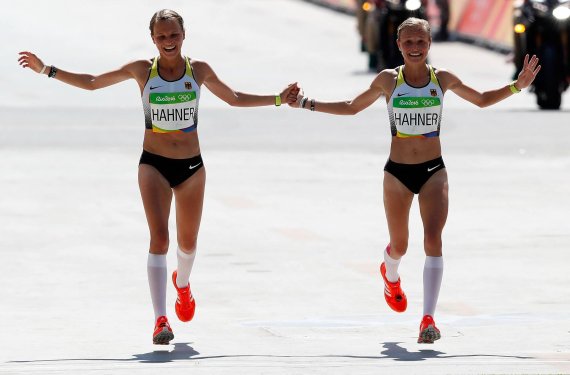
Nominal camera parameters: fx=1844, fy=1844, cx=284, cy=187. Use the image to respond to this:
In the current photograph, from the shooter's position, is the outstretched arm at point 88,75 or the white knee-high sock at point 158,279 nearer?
the white knee-high sock at point 158,279

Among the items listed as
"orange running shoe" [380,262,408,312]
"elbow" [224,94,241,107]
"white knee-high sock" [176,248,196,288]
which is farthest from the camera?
"orange running shoe" [380,262,408,312]

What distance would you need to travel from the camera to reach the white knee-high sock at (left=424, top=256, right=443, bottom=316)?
10.8 meters

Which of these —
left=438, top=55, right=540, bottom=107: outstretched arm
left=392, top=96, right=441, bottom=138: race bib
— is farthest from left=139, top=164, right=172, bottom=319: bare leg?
left=438, top=55, right=540, bottom=107: outstretched arm

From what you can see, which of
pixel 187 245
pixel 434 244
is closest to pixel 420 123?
pixel 434 244

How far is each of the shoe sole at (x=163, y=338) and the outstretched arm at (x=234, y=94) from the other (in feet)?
5.04

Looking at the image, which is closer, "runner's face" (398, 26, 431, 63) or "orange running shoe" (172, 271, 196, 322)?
"runner's face" (398, 26, 431, 63)

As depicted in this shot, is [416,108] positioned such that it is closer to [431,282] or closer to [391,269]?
[431,282]

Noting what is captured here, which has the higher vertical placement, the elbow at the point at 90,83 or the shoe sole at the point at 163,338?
A: the elbow at the point at 90,83

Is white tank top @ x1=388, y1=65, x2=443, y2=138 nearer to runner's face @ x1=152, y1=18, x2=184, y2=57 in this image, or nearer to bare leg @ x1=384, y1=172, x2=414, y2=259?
bare leg @ x1=384, y1=172, x2=414, y2=259

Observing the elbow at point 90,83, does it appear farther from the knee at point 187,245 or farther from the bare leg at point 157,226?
the knee at point 187,245

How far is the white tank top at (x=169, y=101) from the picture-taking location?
1100cm

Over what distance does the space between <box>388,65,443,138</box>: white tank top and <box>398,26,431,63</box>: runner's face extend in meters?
0.17

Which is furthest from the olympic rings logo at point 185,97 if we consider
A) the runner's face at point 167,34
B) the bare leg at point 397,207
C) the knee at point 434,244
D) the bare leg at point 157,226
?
the knee at point 434,244

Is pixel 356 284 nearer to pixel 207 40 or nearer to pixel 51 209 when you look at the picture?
pixel 51 209
